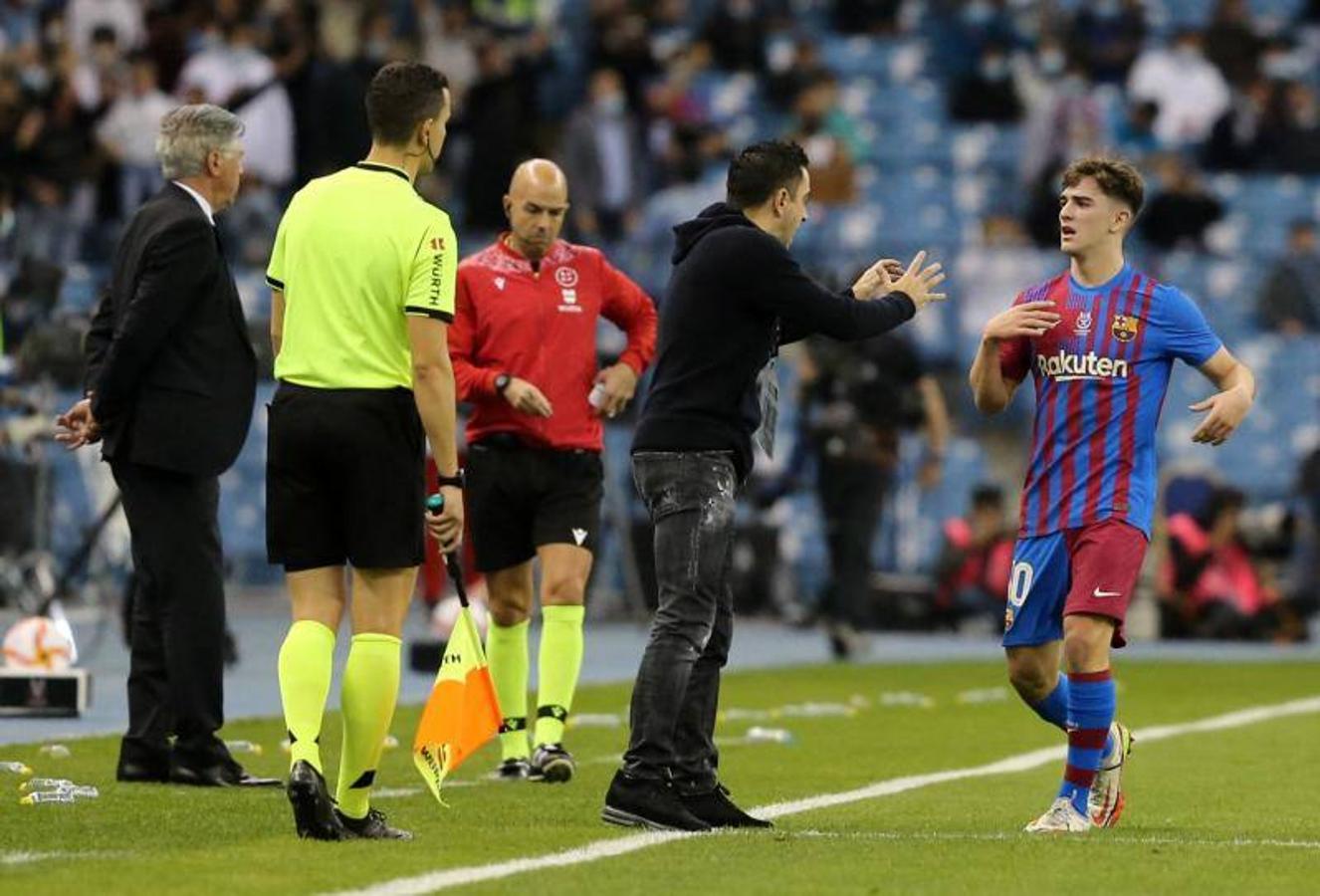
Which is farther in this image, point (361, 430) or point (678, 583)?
point (678, 583)

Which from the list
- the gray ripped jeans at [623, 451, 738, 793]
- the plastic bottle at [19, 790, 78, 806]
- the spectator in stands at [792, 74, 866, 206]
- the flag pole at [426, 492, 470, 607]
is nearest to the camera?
the flag pole at [426, 492, 470, 607]

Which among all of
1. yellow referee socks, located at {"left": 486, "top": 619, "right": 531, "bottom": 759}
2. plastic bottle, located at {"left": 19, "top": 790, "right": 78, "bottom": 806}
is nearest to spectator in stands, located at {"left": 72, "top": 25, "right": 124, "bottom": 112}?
yellow referee socks, located at {"left": 486, "top": 619, "right": 531, "bottom": 759}

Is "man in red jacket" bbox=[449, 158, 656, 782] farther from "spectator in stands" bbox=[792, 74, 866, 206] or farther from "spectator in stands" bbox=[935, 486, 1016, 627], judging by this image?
"spectator in stands" bbox=[792, 74, 866, 206]

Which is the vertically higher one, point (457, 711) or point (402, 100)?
point (402, 100)

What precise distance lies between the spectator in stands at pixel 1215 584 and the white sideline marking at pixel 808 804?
6.58m

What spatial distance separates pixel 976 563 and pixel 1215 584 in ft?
5.97

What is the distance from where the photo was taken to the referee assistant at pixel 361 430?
853cm

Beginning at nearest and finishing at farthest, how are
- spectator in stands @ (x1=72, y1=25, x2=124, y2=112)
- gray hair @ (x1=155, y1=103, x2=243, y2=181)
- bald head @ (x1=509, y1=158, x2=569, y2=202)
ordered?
gray hair @ (x1=155, y1=103, x2=243, y2=181) → bald head @ (x1=509, y1=158, x2=569, y2=202) → spectator in stands @ (x1=72, y1=25, x2=124, y2=112)

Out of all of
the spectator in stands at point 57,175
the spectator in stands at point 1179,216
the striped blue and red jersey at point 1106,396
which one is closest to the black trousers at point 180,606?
the striped blue and red jersey at point 1106,396

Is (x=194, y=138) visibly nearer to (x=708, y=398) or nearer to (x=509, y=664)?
(x=509, y=664)

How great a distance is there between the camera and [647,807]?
8992mm

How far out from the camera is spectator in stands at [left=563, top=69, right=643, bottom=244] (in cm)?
2636

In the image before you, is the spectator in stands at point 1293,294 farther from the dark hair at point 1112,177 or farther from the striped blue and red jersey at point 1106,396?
the striped blue and red jersey at point 1106,396

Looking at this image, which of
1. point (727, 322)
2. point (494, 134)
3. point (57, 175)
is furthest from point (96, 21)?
point (727, 322)
